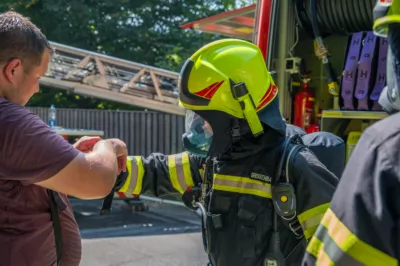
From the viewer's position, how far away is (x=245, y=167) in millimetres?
2107

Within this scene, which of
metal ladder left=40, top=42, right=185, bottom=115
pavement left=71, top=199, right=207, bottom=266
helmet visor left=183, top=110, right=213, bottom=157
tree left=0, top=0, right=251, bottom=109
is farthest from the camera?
tree left=0, top=0, right=251, bottom=109

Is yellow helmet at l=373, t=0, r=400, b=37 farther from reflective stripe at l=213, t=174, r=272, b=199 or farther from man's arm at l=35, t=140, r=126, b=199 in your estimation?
reflective stripe at l=213, t=174, r=272, b=199

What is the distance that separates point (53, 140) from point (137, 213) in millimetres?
6812

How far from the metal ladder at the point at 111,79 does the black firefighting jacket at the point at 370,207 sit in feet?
33.3

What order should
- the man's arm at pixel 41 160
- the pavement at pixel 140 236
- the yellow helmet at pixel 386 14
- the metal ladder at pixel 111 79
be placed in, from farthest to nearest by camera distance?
the metal ladder at pixel 111 79 → the pavement at pixel 140 236 → the man's arm at pixel 41 160 → the yellow helmet at pixel 386 14

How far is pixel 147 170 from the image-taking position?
2.41 metres

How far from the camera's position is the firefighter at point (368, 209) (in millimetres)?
939

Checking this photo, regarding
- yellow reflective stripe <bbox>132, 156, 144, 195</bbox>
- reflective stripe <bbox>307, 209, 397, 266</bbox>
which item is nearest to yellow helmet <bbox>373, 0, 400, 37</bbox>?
reflective stripe <bbox>307, 209, 397, 266</bbox>

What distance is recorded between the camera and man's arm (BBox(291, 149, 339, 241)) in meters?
1.89

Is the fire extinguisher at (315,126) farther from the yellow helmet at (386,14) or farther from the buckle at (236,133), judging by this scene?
the yellow helmet at (386,14)

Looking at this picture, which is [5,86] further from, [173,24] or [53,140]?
[173,24]

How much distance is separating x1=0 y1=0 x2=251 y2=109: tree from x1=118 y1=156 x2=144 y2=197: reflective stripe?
13.8 metres

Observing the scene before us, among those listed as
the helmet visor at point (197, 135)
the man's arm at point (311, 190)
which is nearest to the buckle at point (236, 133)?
the helmet visor at point (197, 135)

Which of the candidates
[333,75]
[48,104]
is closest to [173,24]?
[48,104]
